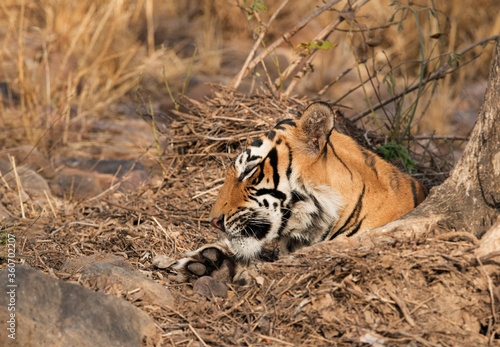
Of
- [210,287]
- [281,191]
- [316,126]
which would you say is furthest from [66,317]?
[316,126]

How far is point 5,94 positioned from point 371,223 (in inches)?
243

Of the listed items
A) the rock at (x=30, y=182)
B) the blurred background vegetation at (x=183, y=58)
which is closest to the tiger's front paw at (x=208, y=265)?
the rock at (x=30, y=182)

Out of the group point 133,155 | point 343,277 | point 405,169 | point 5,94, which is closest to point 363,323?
point 343,277

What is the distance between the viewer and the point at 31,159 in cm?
516

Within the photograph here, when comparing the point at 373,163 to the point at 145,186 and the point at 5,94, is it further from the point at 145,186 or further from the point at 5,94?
the point at 5,94

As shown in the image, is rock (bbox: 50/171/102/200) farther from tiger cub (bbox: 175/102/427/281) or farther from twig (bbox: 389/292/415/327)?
twig (bbox: 389/292/415/327)

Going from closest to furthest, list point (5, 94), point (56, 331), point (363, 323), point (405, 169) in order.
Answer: point (56, 331)
point (363, 323)
point (405, 169)
point (5, 94)

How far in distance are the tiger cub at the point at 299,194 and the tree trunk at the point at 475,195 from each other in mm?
221

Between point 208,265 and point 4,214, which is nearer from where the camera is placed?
point 208,265

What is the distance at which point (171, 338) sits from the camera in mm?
2371

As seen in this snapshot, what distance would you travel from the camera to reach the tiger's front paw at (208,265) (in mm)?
2975

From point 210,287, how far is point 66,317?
2.67ft

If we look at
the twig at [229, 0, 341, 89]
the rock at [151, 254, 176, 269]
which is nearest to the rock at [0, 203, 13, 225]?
the rock at [151, 254, 176, 269]

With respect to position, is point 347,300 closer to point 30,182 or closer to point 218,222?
point 218,222
